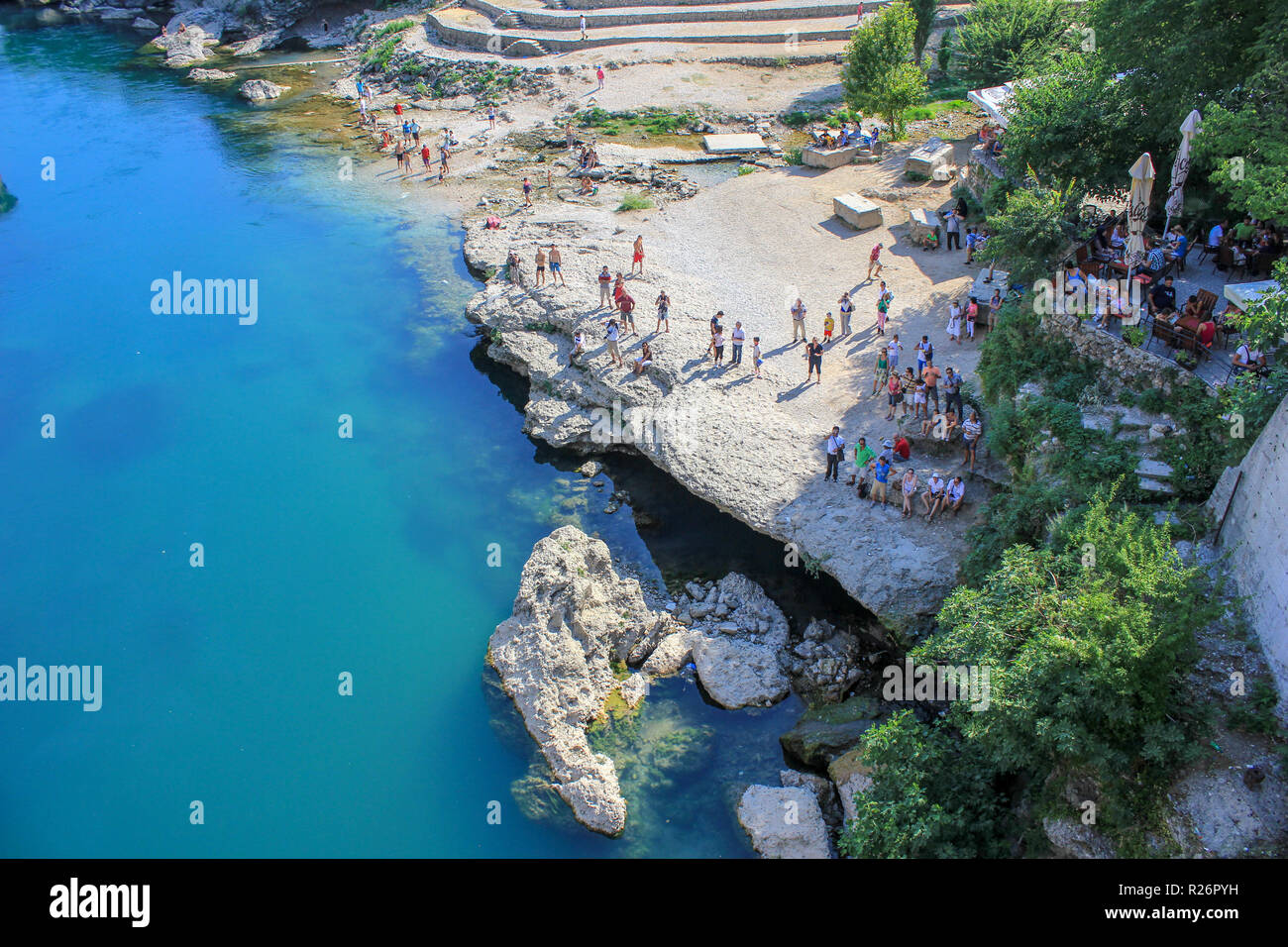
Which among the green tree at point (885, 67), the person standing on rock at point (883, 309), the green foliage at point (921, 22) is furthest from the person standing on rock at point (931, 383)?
the green foliage at point (921, 22)

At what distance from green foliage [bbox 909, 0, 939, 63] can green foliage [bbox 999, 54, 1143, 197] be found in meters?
23.8

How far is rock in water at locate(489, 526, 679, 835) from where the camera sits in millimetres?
17969

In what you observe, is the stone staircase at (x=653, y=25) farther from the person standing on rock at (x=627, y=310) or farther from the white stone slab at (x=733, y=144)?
the person standing on rock at (x=627, y=310)

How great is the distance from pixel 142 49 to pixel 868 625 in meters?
70.8

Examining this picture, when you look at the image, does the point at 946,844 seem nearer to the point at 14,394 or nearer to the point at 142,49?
the point at 14,394

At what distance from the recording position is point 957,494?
2070 cm

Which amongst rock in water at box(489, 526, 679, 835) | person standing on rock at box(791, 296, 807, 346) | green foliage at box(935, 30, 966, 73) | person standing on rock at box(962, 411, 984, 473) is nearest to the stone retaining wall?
green foliage at box(935, 30, 966, 73)

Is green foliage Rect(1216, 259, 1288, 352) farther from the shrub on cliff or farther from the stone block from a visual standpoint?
the stone block

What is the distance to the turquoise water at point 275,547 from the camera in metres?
18.5

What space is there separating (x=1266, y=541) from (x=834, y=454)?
30.2 ft

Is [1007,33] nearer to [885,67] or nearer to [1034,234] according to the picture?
[885,67]

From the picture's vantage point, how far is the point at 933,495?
20984 millimetres

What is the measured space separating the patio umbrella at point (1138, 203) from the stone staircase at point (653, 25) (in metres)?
35.9
